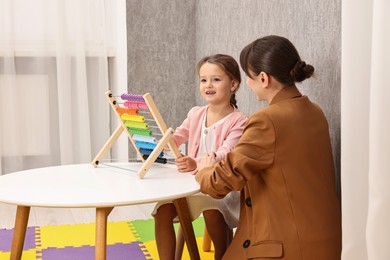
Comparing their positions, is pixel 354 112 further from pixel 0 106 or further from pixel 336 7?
pixel 0 106

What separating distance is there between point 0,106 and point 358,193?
2799mm

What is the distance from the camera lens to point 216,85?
7.47ft

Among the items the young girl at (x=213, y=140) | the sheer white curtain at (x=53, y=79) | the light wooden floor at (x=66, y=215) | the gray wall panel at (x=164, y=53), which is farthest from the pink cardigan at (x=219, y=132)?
the sheer white curtain at (x=53, y=79)

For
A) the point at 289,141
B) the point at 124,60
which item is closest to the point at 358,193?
the point at 289,141

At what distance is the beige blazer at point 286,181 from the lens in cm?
170

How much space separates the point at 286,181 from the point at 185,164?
1.62 feet

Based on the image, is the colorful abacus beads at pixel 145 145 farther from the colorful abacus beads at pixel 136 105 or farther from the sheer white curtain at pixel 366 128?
the sheer white curtain at pixel 366 128

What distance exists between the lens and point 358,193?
142 cm

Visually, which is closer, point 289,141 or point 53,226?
point 289,141

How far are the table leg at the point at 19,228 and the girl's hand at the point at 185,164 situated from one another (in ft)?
1.72

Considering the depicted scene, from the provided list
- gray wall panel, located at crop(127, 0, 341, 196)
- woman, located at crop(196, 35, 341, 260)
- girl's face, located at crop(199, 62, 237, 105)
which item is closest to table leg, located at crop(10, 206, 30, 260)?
woman, located at crop(196, 35, 341, 260)

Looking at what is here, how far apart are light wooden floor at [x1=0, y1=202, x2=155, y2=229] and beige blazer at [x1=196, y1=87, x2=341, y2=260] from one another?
147cm

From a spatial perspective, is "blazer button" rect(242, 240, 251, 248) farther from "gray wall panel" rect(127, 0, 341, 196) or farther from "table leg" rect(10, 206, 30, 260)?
"table leg" rect(10, 206, 30, 260)

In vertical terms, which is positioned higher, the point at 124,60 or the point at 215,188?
the point at 124,60
